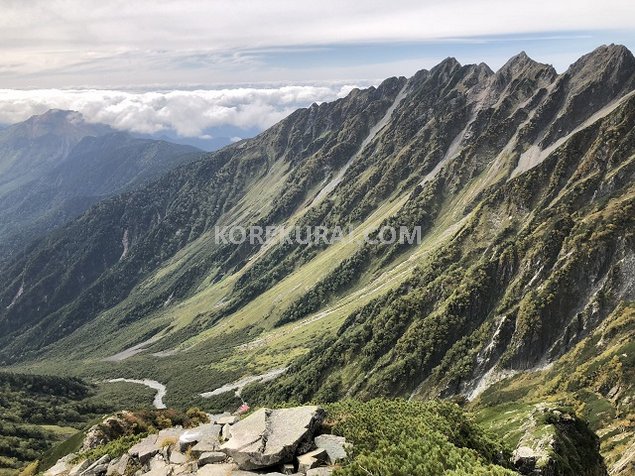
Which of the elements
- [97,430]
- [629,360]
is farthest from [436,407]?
[629,360]

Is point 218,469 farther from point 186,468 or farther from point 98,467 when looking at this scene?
point 98,467

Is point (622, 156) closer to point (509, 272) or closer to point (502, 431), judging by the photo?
point (509, 272)

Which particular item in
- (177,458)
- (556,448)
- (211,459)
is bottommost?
(556,448)

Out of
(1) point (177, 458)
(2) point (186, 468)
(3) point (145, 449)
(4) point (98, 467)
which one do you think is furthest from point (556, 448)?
(4) point (98, 467)

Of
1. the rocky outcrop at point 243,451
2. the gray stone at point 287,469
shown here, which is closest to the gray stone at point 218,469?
the rocky outcrop at point 243,451

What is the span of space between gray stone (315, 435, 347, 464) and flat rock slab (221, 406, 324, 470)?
35.0 inches

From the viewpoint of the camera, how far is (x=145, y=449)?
4609 centimetres

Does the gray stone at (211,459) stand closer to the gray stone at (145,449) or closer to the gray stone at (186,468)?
the gray stone at (186,468)

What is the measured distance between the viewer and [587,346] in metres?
117

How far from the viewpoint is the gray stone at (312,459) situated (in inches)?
1393

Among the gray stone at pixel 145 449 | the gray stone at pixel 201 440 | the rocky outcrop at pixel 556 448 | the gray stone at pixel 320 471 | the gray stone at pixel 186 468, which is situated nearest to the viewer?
the gray stone at pixel 320 471

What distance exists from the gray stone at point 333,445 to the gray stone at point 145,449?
1625 cm

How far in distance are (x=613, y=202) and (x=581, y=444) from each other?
11773 cm

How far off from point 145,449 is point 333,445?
63.4 ft
